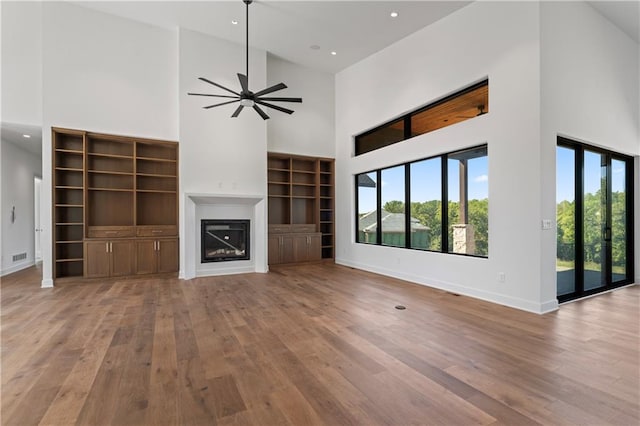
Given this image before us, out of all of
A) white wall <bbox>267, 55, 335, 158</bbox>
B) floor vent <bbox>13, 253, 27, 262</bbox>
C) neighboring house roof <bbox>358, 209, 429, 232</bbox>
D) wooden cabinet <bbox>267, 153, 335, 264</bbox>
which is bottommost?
floor vent <bbox>13, 253, 27, 262</bbox>

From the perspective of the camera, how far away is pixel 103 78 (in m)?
5.96

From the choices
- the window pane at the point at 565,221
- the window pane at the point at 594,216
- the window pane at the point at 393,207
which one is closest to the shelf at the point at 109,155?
the window pane at the point at 393,207

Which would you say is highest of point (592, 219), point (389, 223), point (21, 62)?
point (21, 62)

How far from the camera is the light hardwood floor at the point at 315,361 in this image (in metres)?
1.91

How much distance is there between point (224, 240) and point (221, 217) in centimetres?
52

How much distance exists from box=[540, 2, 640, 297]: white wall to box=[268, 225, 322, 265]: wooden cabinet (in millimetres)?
5000

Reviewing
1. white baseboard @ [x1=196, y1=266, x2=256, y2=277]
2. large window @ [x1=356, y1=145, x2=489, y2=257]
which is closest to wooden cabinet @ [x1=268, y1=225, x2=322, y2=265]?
white baseboard @ [x1=196, y1=266, x2=256, y2=277]

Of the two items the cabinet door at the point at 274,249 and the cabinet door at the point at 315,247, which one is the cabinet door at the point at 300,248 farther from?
the cabinet door at the point at 274,249

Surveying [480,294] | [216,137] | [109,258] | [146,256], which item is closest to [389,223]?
[480,294]

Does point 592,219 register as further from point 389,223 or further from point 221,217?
Result: point 221,217

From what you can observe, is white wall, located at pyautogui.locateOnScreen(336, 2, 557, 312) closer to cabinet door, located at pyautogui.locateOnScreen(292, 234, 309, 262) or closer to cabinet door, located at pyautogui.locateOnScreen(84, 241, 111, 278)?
cabinet door, located at pyautogui.locateOnScreen(292, 234, 309, 262)

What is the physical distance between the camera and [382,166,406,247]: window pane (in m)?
6.41

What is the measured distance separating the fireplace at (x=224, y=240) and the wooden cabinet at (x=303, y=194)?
0.90 metres

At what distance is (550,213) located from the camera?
410cm
